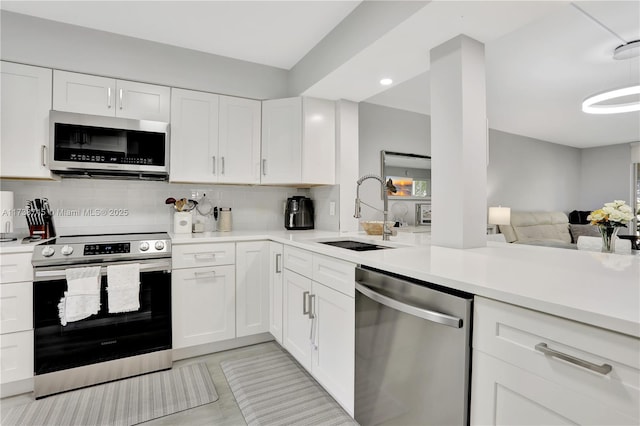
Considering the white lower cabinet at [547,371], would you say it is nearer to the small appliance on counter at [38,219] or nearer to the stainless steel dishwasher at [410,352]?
the stainless steel dishwasher at [410,352]

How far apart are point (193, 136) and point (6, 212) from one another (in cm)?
133

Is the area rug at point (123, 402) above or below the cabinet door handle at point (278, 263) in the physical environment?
below

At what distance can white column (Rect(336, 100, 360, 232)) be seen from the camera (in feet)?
9.78

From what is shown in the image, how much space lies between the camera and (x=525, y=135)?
5953 mm

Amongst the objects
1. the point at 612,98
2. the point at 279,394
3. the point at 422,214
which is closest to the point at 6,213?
the point at 279,394

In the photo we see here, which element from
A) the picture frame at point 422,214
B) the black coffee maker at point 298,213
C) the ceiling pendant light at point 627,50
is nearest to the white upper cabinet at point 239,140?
the black coffee maker at point 298,213

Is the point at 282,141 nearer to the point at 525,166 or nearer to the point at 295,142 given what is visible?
the point at 295,142

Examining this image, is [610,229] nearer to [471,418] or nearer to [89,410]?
[471,418]

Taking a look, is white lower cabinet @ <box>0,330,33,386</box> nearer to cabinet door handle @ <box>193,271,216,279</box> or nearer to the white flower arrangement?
cabinet door handle @ <box>193,271,216,279</box>

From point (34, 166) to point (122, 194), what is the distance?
1.93 feet

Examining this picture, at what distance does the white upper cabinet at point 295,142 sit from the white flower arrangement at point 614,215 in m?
2.07

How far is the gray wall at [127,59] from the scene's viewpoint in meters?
2.21

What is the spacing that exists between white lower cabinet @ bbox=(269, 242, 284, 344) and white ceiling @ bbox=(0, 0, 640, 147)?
143 cm

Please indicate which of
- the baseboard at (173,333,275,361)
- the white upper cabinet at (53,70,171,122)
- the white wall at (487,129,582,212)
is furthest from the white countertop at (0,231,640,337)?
the white wall at (487,129,582,212)
